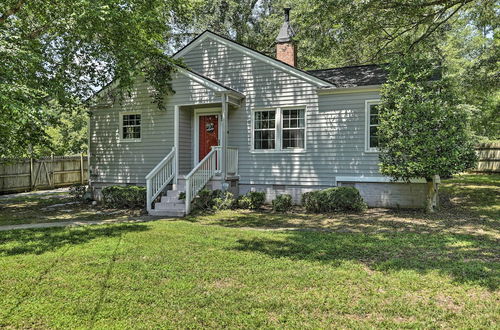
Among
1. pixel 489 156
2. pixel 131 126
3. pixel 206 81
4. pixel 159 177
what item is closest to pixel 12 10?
Answer: pixel 131 126

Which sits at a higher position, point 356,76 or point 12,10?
point 12,10

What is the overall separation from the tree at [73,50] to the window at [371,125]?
6700 millimetres

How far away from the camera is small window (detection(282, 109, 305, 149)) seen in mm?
11703

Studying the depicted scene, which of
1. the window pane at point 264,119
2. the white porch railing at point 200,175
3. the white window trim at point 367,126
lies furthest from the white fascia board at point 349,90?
the white porch railing at point 200,175

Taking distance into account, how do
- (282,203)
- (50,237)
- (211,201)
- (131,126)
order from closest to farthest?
(50,237), (282,203), (211,201), (131,126)

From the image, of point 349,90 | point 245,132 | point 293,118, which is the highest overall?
point 349,90

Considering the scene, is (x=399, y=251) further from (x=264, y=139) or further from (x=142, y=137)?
(x=142, y=137)

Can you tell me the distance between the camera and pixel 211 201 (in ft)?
35.4

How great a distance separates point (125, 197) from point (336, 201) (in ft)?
21.9

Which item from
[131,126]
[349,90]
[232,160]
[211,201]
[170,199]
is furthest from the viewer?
[131,126]

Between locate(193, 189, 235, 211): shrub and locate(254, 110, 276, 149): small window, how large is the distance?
231 cm

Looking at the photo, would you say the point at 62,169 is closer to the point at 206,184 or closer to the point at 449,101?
the point at 206,184

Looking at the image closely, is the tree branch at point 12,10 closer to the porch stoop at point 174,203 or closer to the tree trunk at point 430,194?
the porch stoop at point 174,203

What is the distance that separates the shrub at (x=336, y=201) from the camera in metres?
9.88
